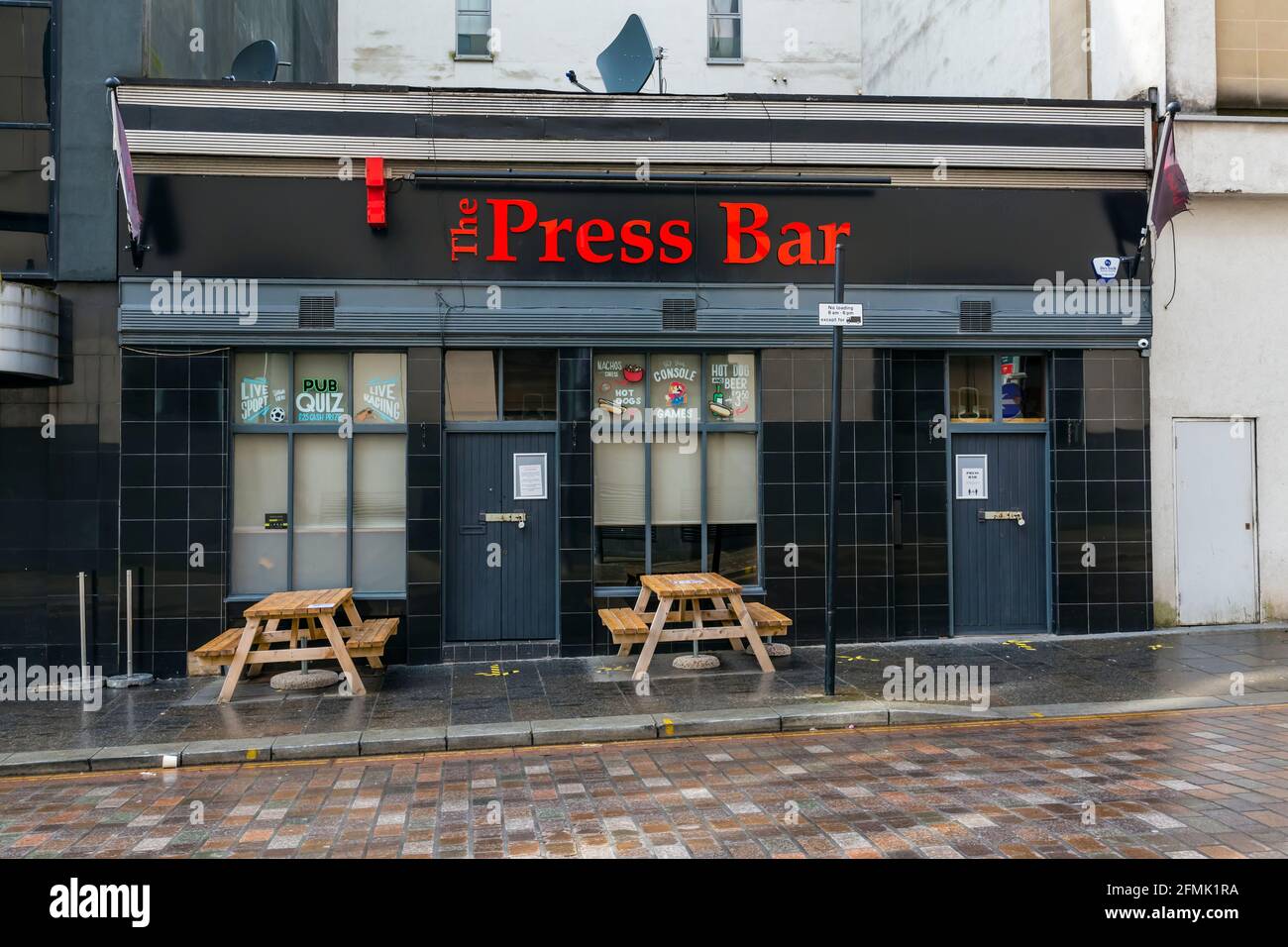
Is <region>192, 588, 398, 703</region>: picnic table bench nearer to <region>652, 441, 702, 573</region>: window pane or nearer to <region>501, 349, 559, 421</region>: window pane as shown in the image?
<region>501, 349, 559, 421</region>: window pane

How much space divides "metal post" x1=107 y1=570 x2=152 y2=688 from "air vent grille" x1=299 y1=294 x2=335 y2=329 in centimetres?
308

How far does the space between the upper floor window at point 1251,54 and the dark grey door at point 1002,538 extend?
4.97 metres

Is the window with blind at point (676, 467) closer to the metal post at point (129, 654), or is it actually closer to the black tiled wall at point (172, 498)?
the black tiled wall at point (172, 498)

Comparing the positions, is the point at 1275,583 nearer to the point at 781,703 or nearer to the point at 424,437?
the point at 781,703

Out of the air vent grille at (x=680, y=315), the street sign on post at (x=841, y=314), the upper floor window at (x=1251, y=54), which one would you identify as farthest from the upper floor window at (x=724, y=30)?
the street sign on post at (x=841, y=314)

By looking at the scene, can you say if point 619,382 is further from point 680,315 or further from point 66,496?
point 66,496

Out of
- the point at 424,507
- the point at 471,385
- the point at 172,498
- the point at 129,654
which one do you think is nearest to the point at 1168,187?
the point at 471,385

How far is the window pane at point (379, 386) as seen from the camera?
442 inches

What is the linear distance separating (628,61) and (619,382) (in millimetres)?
3910

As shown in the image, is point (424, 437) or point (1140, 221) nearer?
point (424, 437)

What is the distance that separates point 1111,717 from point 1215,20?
8.86 meters

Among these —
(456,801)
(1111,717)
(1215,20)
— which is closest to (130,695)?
(456,801)

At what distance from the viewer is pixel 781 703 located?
29.1 ft

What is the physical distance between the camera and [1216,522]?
1244 cm
